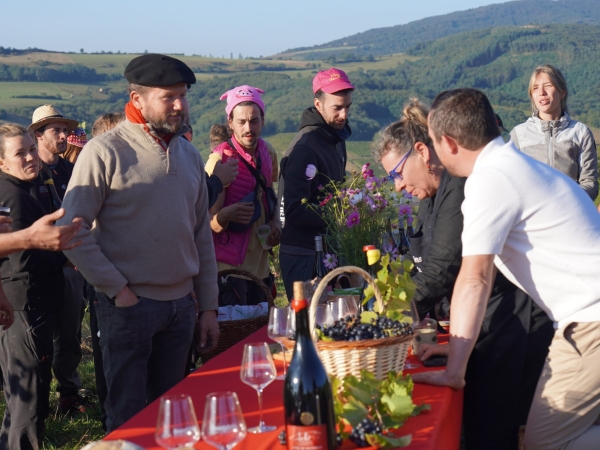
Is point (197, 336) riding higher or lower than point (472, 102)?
lower

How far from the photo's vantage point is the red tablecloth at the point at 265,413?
82.7 inches

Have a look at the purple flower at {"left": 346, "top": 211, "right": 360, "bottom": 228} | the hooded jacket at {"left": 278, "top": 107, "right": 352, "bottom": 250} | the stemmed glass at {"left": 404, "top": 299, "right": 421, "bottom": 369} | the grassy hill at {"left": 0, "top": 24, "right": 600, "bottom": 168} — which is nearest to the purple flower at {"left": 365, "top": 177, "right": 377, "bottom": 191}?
the purple flower at {"left": 346, "top": 211, "right": 360, "bottom": 228}

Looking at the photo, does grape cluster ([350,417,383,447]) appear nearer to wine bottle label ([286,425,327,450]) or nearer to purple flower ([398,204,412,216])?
wine bottle label ([286,425,327,450])

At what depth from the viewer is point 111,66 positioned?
8256cm

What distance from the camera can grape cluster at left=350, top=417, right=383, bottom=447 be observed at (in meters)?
1.98

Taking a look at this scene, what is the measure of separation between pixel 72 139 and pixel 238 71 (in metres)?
78.3

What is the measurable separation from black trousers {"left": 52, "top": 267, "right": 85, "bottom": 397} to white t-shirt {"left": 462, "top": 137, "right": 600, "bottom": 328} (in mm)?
3372

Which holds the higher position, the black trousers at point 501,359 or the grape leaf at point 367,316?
the grape leaf at point 367,316

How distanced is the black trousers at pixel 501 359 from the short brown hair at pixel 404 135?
72 centimetres

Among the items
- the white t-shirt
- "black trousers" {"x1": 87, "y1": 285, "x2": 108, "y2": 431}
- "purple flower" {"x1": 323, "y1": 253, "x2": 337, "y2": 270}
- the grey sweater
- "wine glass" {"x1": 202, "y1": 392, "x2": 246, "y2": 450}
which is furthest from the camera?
"black trousers" {"x1": 87, "y1": 285, "x2": 108, "y2": 431}

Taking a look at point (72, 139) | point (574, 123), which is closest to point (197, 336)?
point (72, 139)

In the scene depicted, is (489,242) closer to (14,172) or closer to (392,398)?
(392,398)

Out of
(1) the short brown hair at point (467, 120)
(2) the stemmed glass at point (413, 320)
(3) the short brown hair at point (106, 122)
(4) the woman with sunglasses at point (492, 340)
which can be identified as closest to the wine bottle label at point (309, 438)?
(2) the stemmed glass at point (413, 320)

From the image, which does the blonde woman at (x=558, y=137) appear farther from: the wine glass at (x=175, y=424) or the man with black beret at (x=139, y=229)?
the wine glass at (x=175, y=424)
